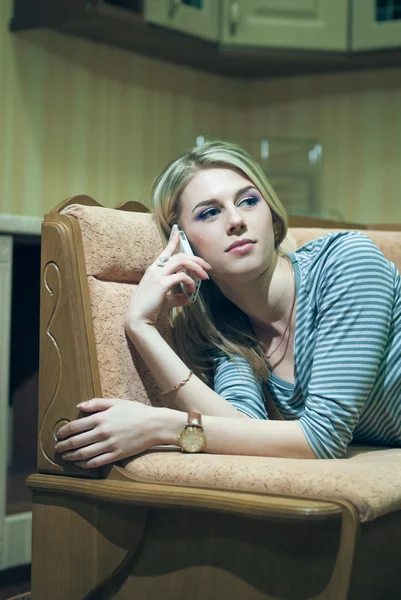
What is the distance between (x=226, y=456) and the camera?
1276 millimetres

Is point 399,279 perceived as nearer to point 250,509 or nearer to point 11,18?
point 250,509

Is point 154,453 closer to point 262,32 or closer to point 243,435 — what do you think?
point 243,435

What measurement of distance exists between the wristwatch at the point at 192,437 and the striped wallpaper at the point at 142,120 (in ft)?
5.17

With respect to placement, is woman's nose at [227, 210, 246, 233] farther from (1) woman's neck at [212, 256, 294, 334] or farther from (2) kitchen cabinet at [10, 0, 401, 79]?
(2) kitchen cabinet at [10, 0, 401, 79]

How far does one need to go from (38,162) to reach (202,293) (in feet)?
4.47

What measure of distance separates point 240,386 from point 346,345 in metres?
0.25

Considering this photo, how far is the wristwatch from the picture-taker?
1.32 meters

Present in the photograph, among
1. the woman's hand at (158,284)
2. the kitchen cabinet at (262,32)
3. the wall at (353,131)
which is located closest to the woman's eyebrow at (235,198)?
the woman's hand at (158,284)

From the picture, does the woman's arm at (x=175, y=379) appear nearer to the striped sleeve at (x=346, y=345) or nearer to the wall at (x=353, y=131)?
the striped sleeve at (x=346, y=345)

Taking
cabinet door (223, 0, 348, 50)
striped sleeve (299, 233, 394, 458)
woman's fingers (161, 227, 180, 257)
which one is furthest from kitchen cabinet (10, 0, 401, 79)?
striped sleeve (299, 233, 394, 458)

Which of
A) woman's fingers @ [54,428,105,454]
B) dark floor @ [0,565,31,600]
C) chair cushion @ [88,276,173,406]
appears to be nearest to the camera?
woman's fingers @ [54,428,105,454]

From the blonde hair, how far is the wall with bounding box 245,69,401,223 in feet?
5.85

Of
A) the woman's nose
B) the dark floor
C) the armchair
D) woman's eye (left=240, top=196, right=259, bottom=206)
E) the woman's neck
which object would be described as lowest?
the dark floor

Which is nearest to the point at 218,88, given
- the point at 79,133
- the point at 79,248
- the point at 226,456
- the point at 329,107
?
the point at 329,107
